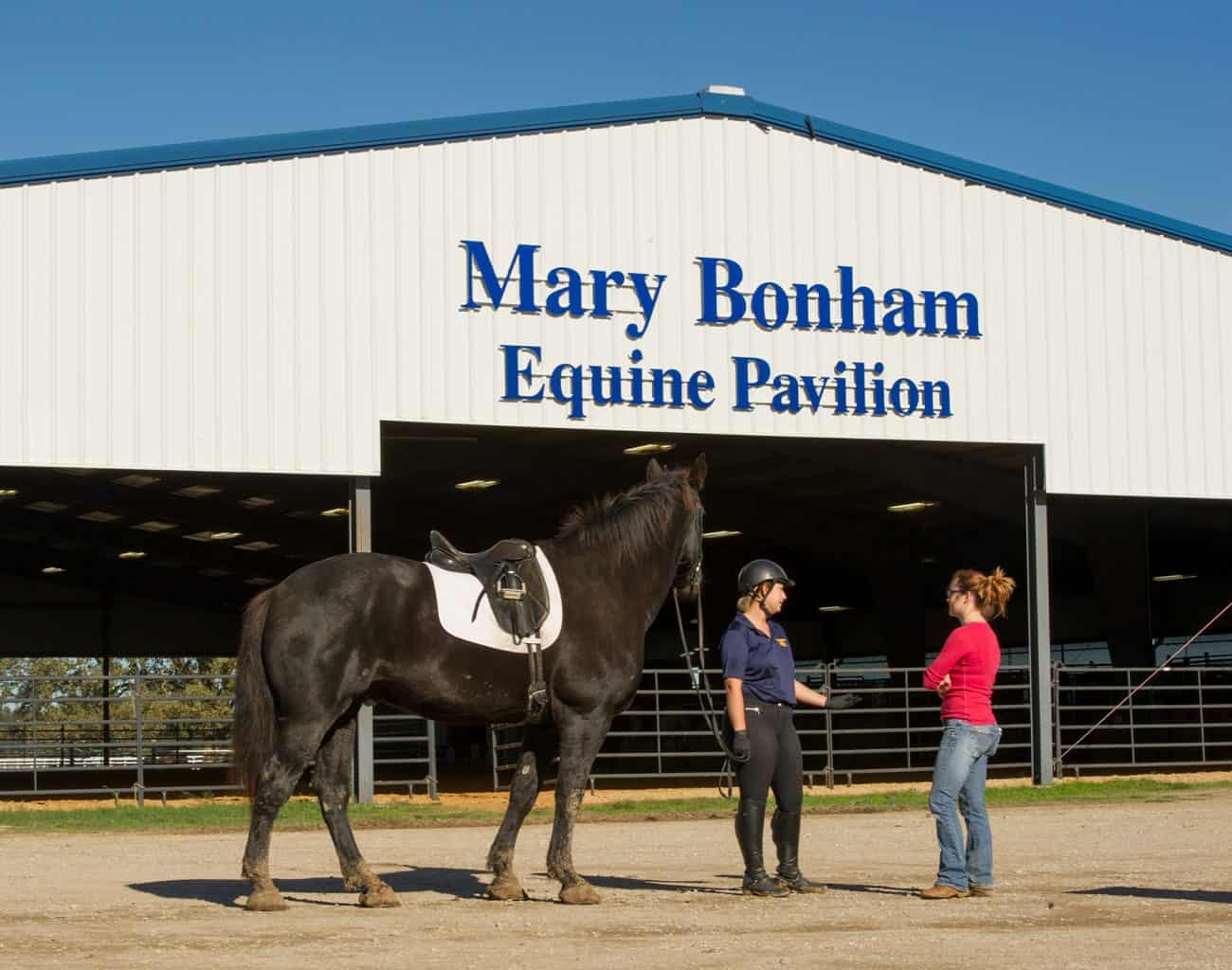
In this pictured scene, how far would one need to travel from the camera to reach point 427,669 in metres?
8.98

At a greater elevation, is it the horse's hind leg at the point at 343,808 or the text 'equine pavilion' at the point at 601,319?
the text 'equine pavilion' at the point at 601,319

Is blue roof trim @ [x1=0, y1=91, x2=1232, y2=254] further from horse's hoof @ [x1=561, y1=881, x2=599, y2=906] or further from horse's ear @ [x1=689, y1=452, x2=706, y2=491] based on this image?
horse's hoof @ [x1=561, y1=881, x2=599, y2=906]

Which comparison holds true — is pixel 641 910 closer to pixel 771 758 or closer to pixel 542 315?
pixel 771 758

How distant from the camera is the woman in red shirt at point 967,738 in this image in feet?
30.1

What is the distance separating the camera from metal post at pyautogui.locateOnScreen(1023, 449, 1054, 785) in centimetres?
2098

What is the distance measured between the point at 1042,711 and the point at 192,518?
14.6 metres

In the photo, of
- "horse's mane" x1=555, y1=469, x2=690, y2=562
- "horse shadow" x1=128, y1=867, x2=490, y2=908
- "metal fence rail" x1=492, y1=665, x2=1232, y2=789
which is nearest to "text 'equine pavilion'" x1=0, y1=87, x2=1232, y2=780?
"metal fence rail" x1=492, y1=665, x2=1232, y2=789

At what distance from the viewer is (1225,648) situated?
39438 mm

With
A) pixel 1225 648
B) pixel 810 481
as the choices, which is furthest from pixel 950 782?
pixel 1225 648

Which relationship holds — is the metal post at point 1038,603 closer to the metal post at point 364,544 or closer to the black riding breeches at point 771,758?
the metal post at point 364,544

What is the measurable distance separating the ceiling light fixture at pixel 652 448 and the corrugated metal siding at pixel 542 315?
1.95m

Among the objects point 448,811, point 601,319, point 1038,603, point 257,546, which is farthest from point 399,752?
point 601,319

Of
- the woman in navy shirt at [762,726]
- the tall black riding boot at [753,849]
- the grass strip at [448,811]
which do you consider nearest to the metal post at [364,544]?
the grass strip at [448,811]

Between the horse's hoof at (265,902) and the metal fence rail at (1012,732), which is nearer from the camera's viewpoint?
the horse's hoof at (265,902)
